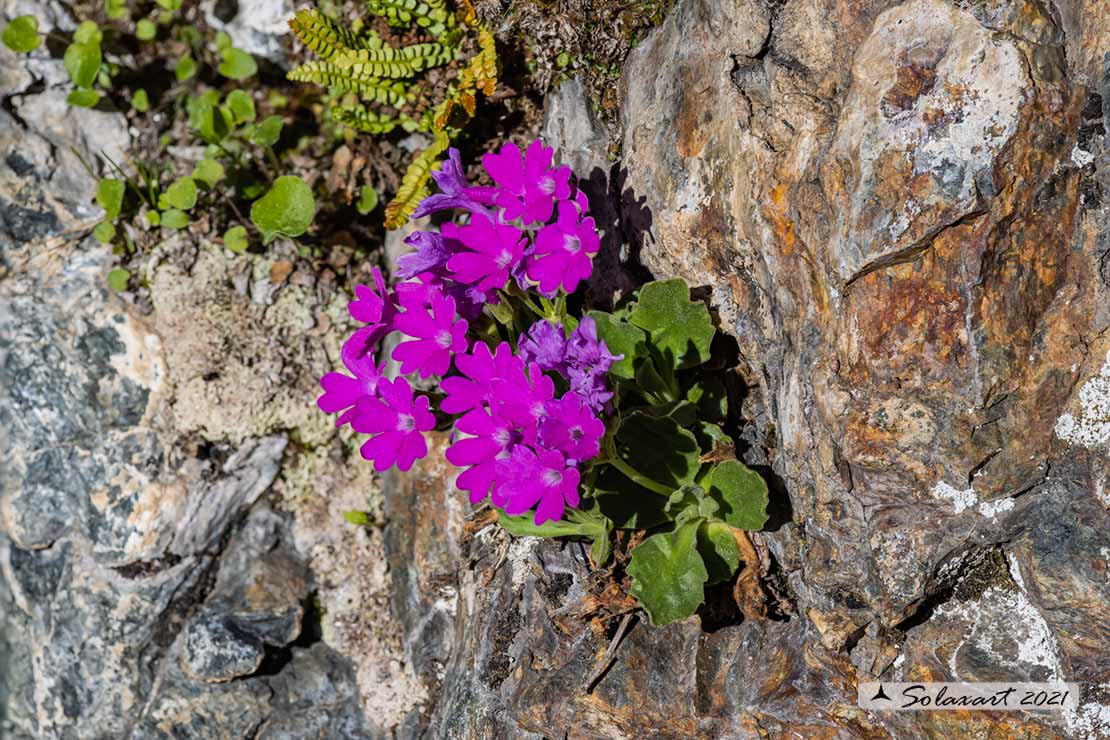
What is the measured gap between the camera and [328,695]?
4543 millimetres

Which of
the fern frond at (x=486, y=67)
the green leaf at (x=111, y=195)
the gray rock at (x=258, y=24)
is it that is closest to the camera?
the fern frond at (x=486, y=67)

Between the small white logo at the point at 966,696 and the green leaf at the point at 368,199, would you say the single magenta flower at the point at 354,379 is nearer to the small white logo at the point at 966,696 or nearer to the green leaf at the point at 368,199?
the green leaf at the point at 368,199

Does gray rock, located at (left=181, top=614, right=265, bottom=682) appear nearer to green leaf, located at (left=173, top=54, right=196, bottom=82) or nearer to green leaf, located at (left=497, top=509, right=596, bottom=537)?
green leaf, located at (left=497, top=509, right=596, bottom=537)

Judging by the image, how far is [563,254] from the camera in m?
3.12

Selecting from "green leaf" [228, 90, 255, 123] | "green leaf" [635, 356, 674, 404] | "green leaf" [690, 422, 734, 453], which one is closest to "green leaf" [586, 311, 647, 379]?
"green leaf" [635, 356, 674, 404]

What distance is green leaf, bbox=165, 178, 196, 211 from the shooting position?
15.5ft

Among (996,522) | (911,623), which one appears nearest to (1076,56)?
(996,522)

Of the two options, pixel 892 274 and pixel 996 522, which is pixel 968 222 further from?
pixel 996 522

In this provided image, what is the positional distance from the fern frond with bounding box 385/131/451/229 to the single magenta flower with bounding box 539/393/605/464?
5.77 ft

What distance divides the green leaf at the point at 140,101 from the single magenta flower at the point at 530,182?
277 centimetres

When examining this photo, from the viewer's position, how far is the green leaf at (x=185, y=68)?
4980 mm

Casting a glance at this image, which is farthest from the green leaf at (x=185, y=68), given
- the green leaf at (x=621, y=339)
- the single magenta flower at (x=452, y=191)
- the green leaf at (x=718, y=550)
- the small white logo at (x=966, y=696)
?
the small white logo at (x=966, y=696)

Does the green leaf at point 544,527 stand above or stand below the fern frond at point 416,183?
below

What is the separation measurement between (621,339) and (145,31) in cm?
346
